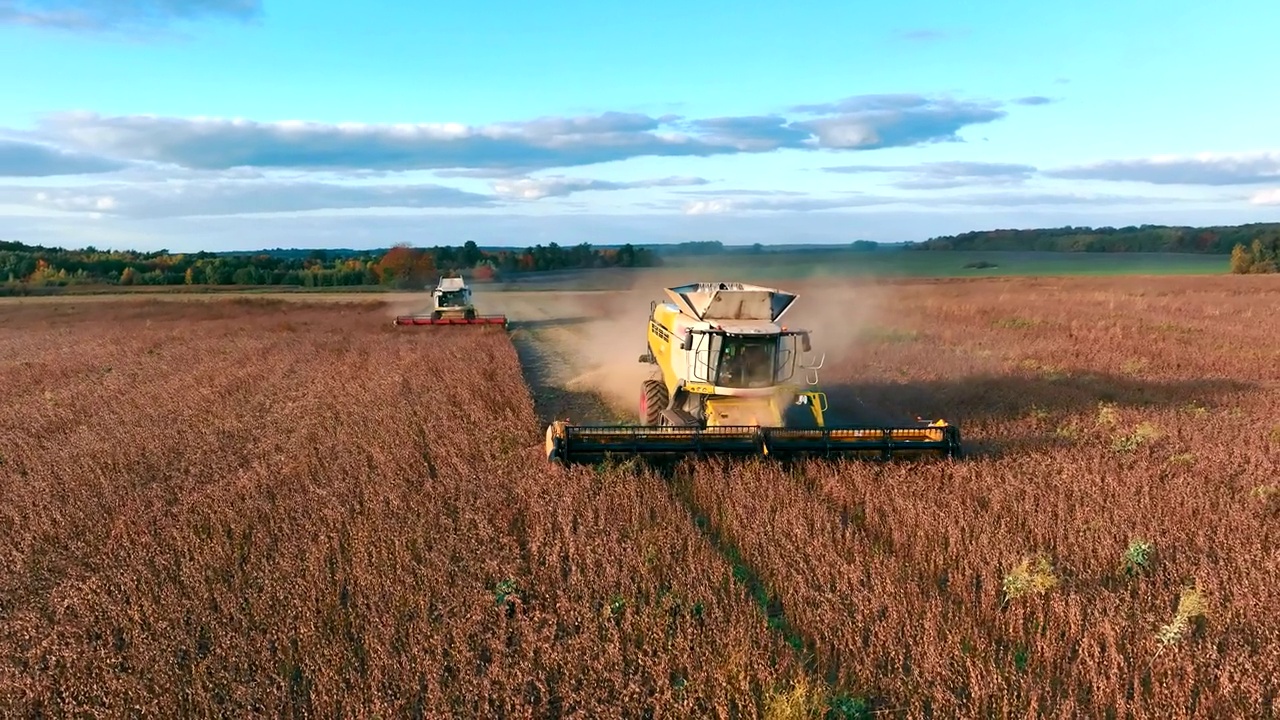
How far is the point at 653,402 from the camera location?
555 inches

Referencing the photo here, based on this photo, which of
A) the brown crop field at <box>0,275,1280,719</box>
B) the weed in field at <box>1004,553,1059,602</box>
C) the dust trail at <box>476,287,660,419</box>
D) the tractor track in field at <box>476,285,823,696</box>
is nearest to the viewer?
the brown crop field at <box>0,275,1280,719</box>

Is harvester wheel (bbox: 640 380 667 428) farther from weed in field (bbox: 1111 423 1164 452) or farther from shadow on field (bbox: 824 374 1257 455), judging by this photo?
weed in field (bbox: 1111 423 1164 452)

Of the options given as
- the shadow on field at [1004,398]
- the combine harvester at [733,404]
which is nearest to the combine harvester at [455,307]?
the shadow on field at [1004,398]

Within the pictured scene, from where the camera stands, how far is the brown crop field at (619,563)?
577 cm

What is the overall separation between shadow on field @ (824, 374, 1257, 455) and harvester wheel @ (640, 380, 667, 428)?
2.72 metres

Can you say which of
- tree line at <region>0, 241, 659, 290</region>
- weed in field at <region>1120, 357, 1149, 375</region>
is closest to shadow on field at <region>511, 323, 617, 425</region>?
weed in field at <region>1120, 357, 1149, 375</region>

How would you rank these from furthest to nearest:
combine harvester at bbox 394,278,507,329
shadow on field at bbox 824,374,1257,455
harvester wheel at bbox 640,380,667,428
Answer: combine harvester at bbox 394,278,507,329
shadow on field at bbox 824,374,1257,455
harvester wheel at bbox 640,380,667,428

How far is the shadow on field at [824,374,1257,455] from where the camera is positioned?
14312 millimetres

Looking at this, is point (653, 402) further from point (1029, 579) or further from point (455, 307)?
point (455, 307)

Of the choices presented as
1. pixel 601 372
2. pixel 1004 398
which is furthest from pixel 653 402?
pixel 1004 398

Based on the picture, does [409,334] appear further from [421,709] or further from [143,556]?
[421,709]

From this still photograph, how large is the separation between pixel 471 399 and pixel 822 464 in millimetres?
7201

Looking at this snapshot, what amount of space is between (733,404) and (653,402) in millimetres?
1894

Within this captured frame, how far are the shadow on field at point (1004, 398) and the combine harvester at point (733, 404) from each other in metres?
1.41
